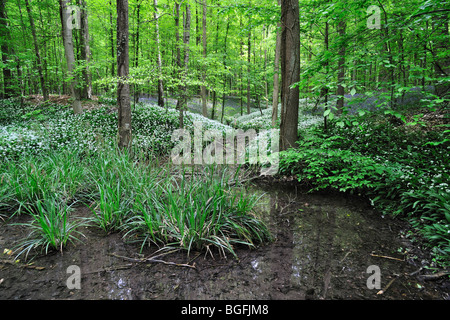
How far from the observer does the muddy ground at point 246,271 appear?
1.83 meters

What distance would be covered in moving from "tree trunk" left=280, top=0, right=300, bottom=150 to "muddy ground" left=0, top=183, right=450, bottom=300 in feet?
9.45

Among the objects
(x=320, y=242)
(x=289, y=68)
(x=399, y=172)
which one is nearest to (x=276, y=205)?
(x=320, y=242)

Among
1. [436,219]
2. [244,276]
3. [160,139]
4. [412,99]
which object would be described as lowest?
[244,276]

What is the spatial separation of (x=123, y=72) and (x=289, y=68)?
154 inches

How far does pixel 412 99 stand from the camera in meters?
7.39

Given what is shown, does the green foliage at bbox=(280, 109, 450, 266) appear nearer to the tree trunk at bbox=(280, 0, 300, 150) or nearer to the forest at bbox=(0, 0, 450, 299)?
the forest at bbox=(0, 0, 450, 299)

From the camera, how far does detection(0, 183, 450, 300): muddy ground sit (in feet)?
6.01

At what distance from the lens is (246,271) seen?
2.12 m

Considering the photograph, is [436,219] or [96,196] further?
[96,196]

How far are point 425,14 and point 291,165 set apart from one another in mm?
3258

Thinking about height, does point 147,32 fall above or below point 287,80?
above

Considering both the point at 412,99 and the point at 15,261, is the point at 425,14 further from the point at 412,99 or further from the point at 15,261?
the point at 412,99
